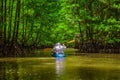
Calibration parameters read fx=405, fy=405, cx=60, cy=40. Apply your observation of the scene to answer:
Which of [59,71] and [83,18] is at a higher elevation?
[83,18]

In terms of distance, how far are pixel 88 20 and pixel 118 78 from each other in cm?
4004

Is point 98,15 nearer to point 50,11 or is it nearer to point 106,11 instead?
point 106,11

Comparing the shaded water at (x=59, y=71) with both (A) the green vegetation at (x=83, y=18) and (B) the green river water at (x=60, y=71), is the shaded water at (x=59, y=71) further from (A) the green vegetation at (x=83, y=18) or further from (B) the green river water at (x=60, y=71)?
(A) the green vegetation at (x=83, y=18)

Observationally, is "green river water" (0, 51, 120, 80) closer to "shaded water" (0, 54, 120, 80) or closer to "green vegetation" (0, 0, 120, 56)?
"shaded water" (0, 54, 120, 80)

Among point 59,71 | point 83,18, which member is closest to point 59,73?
point 59,71

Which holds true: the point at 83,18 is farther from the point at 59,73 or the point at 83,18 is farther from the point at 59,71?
the point at 59,73

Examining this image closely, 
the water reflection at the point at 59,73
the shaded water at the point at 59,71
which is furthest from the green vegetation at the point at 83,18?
the water reflection at the point at 59,73

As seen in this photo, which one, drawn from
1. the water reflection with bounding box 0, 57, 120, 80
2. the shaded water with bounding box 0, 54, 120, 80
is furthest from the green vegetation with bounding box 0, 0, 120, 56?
the water reflection with bounding box 0, 57, 120, 80

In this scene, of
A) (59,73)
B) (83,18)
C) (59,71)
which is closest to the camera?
(59,73)

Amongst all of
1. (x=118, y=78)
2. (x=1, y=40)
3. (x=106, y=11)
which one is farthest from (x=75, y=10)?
(x=118, y=78)

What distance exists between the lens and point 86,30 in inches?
2343

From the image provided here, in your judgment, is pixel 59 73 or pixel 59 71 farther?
pixel 59 71

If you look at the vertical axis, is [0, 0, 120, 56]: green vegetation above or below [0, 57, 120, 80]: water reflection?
above

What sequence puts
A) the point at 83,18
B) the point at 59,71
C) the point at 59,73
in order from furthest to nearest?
1. the point at 83,18
2. the point at 59,71
3. the point at 59,73
